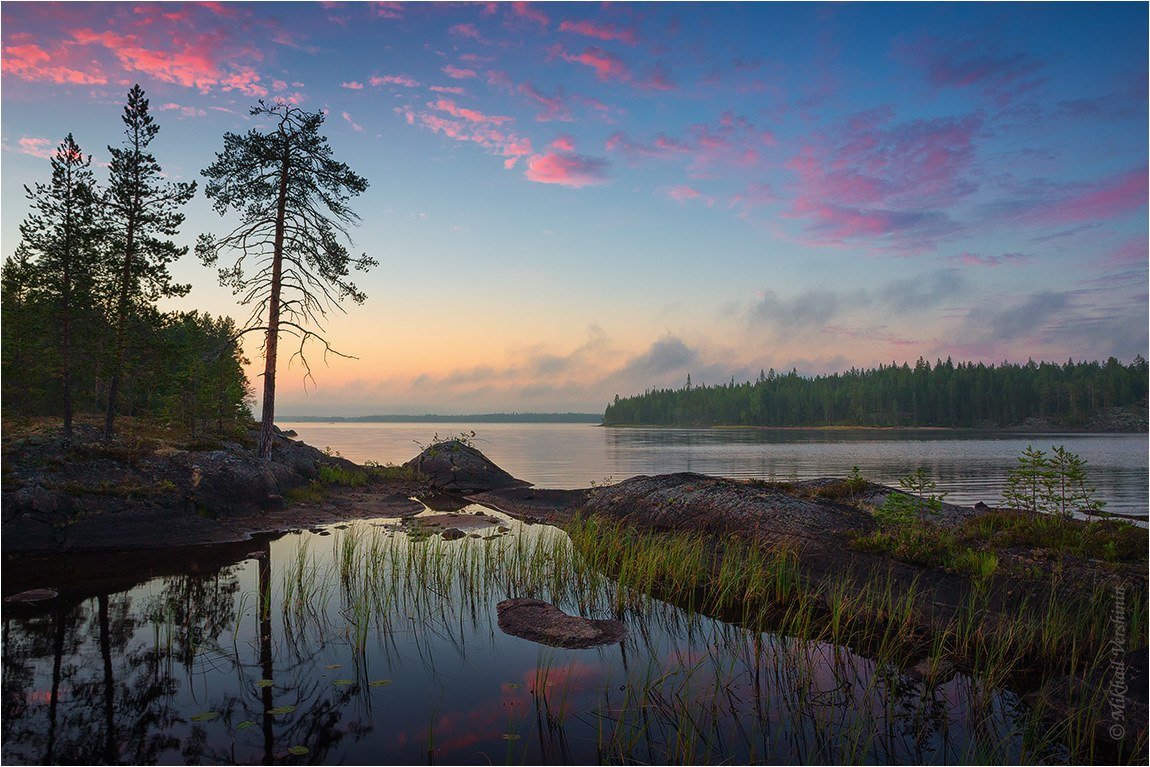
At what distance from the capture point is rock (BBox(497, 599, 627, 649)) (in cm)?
769

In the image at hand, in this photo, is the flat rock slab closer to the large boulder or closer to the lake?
the lake

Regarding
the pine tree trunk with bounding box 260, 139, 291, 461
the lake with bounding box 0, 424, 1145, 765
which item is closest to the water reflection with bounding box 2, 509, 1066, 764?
the lake with bounding box 0, 424, 1145, 765

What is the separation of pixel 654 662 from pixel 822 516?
654 cm

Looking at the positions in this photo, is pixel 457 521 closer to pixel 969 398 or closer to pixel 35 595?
pixel 35 595

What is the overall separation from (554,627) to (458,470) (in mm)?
20215

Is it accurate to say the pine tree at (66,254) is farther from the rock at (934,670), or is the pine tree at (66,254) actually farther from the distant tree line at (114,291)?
the rock at (934,670)

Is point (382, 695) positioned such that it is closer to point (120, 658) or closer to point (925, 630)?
point (120, 658)

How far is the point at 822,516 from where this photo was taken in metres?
11.9

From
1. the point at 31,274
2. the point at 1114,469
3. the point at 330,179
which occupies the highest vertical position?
the point at 330,179

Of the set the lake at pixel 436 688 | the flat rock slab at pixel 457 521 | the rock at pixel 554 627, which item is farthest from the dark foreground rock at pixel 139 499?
the rock at pixel 554 627

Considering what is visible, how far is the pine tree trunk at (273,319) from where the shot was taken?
2220cm

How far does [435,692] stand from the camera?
20.3ft

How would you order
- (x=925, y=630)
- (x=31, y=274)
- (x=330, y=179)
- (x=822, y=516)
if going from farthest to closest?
(x=31, y=274)
(x=330, y=179)
(x=822, y=516)
(x=925, y=630)

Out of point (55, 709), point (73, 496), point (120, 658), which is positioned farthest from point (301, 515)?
point (55, 709)
